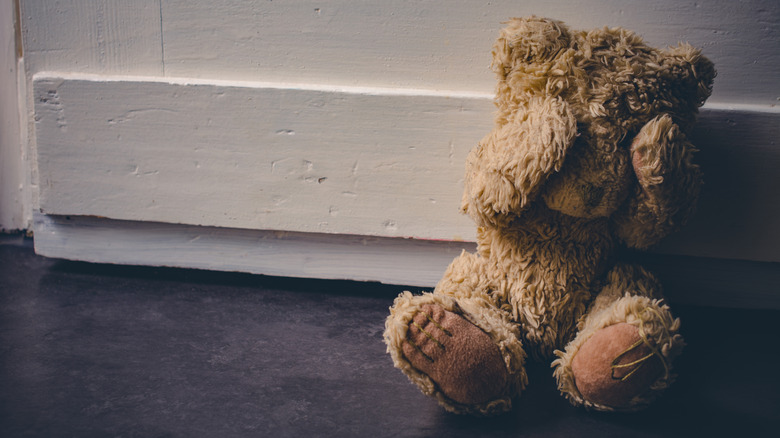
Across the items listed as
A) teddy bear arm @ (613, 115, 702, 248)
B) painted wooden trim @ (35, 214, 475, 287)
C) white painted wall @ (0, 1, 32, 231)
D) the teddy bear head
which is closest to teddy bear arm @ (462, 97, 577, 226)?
the teddy bear head

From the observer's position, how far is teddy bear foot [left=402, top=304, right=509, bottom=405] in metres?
0.68

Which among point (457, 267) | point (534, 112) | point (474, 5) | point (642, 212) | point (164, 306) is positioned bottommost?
point (164, 306)

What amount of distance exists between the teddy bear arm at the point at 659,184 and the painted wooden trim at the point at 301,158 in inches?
10.5

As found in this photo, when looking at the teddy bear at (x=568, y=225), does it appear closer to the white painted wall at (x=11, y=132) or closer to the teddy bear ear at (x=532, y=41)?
the teddy bear ear at (x=532, y=41)

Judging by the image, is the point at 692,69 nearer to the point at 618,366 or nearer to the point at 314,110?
the point at 618,366

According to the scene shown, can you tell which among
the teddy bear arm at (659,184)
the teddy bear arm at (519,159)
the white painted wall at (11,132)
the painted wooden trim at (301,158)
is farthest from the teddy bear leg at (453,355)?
the white painted wall at (11,132)

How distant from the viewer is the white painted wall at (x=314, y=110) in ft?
3.31

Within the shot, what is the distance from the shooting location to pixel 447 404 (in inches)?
28.3

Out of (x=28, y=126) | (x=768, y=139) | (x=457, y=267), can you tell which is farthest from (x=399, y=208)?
(x=28, y=126)

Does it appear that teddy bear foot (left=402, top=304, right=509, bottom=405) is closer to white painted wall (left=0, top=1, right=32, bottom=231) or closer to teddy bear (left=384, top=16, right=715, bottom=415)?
teddy bear (left=384, top=16, right=715, bottom=415)

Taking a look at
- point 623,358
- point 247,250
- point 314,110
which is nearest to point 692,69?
point 623,358

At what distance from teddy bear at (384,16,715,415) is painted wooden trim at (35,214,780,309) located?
26 centimetres

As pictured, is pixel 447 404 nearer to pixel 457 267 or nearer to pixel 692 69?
pixel 457 267

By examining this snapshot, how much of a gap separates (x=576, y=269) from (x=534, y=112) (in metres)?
0.26
